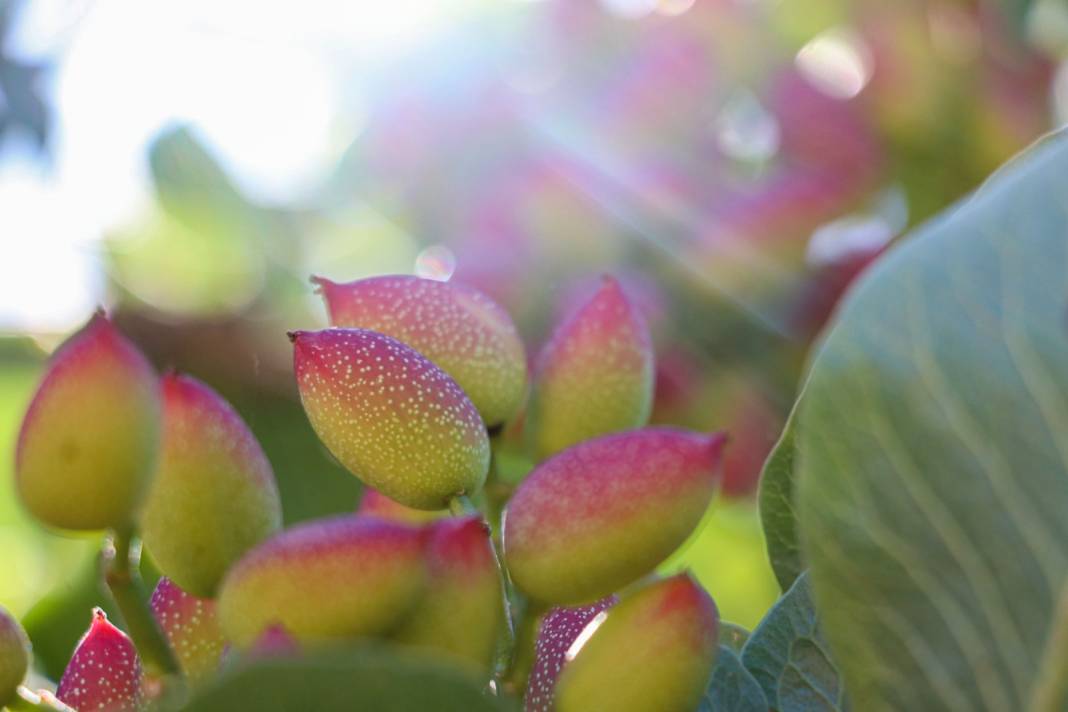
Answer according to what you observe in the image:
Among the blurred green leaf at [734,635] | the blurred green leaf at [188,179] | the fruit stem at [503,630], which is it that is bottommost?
the blurred green leaf at [188,179]

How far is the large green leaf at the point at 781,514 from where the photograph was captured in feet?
→ 2.50

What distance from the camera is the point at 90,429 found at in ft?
1.92

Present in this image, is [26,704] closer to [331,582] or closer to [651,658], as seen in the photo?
[331,582]

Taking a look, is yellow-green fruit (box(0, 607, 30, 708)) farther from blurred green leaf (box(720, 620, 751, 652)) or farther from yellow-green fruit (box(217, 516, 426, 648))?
blurred green leaf (box(720, 620, 751, 652))

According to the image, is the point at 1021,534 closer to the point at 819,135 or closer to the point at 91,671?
the point at 91,671

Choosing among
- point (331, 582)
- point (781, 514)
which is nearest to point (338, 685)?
point (331, 582)

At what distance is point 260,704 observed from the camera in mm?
437

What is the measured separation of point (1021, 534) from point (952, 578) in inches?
1.3

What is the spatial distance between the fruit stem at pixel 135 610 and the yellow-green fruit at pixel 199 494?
0.02m

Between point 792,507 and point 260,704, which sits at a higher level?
point 260,704

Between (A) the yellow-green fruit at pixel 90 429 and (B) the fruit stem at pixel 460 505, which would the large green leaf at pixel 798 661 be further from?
(A) the yellow-green fruit at pixel 90 429

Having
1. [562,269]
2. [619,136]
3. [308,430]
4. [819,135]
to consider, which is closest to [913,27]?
[819,135]

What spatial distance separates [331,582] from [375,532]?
0.03 meters

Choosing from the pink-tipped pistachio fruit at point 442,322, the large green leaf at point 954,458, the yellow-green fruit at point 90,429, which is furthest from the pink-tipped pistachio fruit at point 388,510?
the large green leaf at point 954,458
